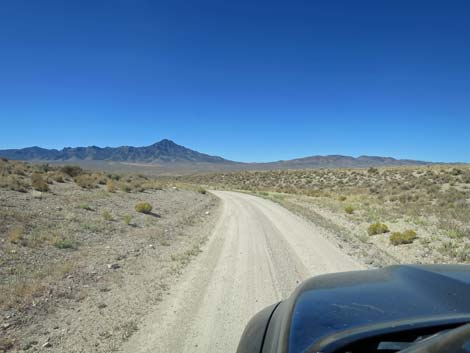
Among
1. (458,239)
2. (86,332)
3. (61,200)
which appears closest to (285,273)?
(86,332)

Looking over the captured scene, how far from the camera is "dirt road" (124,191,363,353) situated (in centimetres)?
439

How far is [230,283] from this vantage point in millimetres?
6566

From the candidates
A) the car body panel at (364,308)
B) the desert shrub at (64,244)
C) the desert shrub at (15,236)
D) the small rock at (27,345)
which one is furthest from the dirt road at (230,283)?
the desert shrub at (15,236)

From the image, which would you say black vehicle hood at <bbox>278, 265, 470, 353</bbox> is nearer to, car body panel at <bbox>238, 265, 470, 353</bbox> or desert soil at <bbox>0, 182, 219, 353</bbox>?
car body panel at <bbox>238, 265, 470, 353</bbox>

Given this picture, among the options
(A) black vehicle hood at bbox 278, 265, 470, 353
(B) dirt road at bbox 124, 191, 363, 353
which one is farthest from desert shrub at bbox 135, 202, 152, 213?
(A) black vehicle hood at bbox 278, 265, 470, 353

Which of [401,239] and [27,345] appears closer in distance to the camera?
[27,345]

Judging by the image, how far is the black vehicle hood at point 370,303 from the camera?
68.1 inches

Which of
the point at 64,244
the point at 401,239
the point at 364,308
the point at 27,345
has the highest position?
the point at 364,308

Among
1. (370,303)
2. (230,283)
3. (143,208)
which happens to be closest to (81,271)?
(230,283)

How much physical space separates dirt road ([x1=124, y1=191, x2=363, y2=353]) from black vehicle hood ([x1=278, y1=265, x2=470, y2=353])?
2.38 m

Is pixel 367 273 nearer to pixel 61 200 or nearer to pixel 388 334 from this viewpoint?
pixel 388 334

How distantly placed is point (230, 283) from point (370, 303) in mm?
4818

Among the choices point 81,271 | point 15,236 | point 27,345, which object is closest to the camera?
point 27,345

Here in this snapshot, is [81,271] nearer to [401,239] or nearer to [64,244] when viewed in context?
[64,244]
